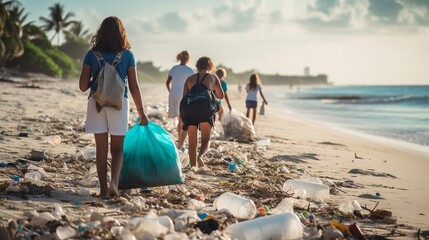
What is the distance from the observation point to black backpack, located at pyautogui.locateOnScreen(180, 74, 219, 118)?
584 cm

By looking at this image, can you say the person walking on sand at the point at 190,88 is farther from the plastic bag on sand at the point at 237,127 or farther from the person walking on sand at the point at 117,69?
the plastic bag on sand at the point at 237,127

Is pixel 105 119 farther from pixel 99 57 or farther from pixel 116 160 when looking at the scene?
pixel 99 57

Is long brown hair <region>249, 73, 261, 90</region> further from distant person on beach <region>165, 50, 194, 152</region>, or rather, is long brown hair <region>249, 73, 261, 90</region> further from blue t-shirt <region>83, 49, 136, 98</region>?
blue t-shirt <region>83, 49, 136, 98</region>

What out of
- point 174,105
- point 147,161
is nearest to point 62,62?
point 174,105

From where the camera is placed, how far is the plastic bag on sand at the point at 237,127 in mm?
9258

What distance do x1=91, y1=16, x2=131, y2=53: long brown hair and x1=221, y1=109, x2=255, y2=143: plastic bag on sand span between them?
17.7 feet

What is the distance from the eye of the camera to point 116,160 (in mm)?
4184

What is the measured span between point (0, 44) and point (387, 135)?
91.4ft

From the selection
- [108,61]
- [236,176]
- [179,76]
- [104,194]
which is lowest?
[236,176]

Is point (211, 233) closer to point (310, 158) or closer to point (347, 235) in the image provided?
point (347, 235)

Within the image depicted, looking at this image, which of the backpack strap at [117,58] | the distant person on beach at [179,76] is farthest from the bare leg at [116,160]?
the distant person on beach at [179,76]

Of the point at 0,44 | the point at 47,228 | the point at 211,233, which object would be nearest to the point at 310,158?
the point at 211,233

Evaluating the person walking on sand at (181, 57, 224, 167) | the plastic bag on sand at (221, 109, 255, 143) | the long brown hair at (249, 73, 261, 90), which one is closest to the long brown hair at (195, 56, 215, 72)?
the person walking on sand at (181, 57, 224, 167)

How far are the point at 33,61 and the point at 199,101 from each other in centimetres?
4084
